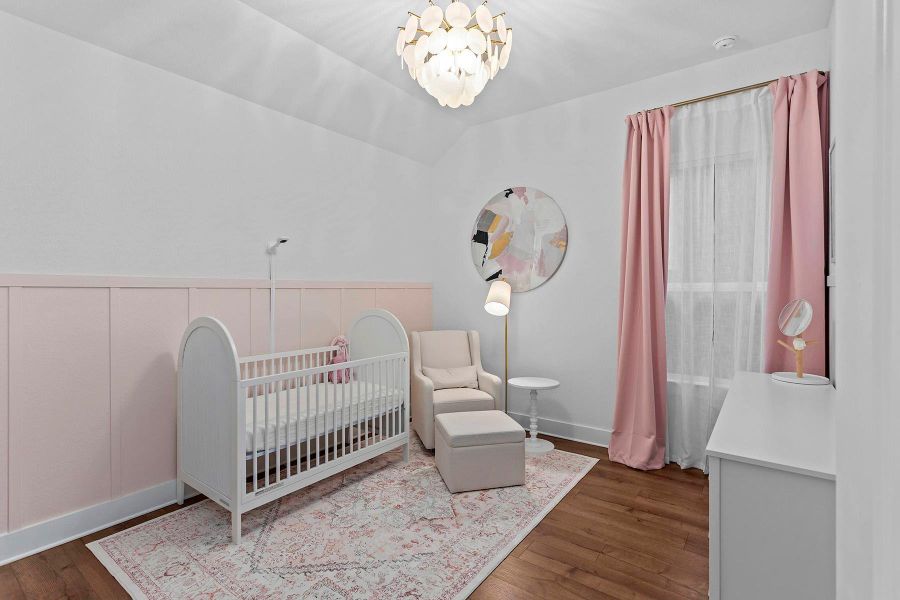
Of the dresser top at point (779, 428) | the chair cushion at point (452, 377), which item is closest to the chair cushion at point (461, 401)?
the chair cushion at point (452, 377)

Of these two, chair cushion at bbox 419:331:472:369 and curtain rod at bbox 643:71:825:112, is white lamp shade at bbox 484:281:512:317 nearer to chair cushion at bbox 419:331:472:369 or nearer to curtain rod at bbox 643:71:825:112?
chair cushion at bbox 419:331:472:369

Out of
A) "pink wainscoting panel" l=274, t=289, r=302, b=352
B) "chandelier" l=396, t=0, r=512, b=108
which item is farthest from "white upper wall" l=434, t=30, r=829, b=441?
"chandelier" l=396, t=0, r=512, b=108

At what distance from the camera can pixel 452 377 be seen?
3566 millimetres

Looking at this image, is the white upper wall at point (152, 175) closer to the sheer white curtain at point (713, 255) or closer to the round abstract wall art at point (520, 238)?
the round abstract wall art at point (520, 238)

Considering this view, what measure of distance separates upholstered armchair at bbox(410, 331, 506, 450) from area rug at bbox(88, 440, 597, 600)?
531 millimetres

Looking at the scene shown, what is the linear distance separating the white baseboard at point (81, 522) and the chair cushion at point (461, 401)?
1652mm

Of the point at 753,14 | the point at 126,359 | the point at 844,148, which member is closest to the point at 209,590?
the point at 126,359

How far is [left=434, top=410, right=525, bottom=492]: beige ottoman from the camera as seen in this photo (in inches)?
103

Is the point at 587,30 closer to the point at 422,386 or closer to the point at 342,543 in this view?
the point at 422,386

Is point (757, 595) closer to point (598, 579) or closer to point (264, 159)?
point (598, 579)

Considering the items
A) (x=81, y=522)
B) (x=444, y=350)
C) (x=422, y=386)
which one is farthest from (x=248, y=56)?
(x=81, y=522)

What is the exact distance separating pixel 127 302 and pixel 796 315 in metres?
3.51

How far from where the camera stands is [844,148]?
13.1 inches

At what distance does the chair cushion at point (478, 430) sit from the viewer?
103 inches
